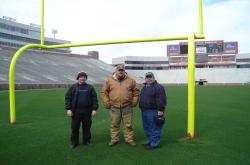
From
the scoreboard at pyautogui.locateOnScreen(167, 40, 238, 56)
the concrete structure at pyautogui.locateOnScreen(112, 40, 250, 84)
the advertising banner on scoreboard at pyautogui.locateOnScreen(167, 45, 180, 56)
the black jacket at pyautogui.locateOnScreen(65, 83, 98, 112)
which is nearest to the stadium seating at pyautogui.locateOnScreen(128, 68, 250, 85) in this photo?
the concrete structure at pyautogui.locateOnScreen(112, 40, 250, 84)

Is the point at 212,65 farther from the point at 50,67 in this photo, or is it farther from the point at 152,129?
the point at 152,129

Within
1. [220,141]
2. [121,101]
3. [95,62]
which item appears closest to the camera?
[121,101]

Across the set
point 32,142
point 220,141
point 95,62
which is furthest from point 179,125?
point 95,62

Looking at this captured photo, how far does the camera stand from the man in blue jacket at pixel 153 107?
538cm

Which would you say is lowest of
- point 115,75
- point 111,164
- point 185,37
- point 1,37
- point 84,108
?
point 111,164

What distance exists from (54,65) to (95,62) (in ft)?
42.7

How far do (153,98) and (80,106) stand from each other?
53.3 inches

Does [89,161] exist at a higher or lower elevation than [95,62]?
lower

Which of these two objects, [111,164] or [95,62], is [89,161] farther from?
[95,62]

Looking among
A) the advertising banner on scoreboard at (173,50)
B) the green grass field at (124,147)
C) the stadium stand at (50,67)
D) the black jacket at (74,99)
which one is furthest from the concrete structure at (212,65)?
the black jacket at (74,99)

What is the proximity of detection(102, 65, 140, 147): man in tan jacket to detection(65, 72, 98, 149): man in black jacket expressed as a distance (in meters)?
0.29

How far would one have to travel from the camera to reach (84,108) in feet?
18.4

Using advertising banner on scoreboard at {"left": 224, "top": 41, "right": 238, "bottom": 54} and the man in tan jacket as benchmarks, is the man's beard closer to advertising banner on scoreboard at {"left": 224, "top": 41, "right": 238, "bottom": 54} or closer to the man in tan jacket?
the man in tan jacket

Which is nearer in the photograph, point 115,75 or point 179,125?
point 115,75
